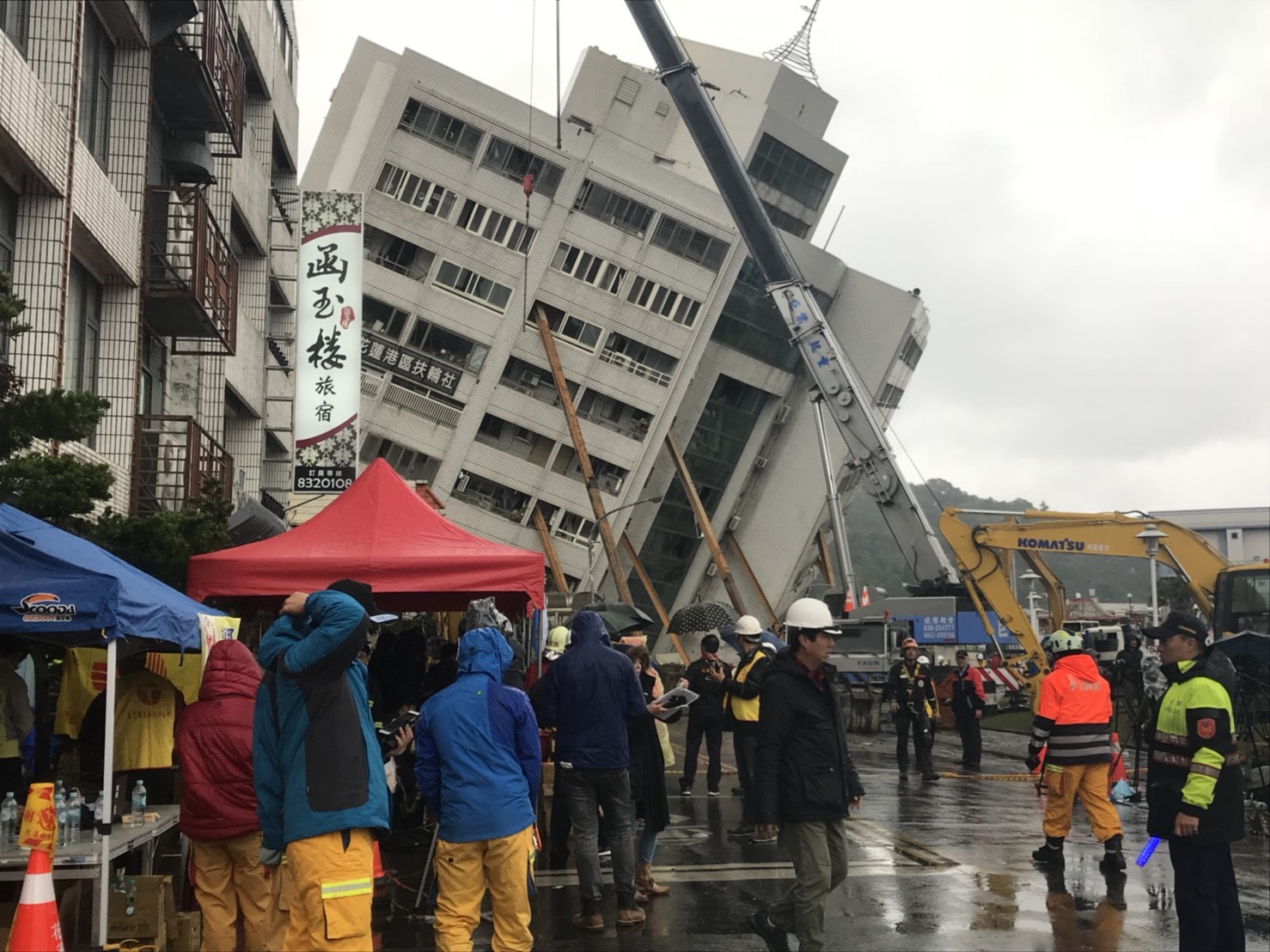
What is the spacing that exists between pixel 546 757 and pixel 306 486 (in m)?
10.5

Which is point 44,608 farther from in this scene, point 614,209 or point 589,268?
point 614,209

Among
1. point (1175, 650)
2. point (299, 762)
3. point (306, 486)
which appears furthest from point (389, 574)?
point (306, 486)

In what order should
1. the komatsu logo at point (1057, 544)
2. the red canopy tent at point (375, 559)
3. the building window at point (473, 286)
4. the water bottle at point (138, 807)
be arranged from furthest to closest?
the building window at point (473, 286), the komatsu logo at point (1057, 544), the red canopy tent at point (375, 559), the water bottle at point (138, 807)

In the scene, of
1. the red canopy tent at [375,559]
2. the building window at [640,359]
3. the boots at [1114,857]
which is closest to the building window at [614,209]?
the building window at [640,359]

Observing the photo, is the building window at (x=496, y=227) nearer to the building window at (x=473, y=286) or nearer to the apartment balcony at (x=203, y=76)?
the building window at (x=473, y=286)

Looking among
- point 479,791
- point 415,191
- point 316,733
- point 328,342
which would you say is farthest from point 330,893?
point 415,191

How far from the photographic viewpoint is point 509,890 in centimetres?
650

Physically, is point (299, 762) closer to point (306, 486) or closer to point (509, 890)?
point (509, 890)

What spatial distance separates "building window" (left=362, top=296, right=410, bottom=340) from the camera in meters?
47.6

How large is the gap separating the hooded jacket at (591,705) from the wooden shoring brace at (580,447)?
1473 inches

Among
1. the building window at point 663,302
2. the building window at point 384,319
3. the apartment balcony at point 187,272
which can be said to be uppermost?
the building window at point 663,302

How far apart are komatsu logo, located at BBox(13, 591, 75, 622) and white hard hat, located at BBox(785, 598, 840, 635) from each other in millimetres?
3873

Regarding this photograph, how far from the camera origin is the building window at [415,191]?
47344 millimetres

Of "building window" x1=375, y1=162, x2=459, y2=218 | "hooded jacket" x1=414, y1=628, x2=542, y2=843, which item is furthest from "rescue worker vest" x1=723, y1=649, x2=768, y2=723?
"building window" x1=375, y1=162, x2=459, y2=218
